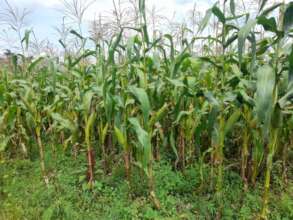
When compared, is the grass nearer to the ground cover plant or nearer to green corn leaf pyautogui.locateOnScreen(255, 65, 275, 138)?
the ground cover plant

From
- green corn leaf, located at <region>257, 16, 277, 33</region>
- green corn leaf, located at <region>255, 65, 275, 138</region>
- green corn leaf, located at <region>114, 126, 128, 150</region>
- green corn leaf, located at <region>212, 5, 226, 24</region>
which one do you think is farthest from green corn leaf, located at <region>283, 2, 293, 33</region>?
green corn leaf, located at <region>114, 126, 128, 150</region>

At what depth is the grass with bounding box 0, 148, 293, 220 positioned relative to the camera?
6.70 feet

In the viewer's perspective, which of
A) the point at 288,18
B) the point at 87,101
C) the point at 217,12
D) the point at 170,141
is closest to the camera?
the point at 288,18

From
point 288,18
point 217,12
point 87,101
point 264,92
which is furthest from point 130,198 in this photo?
point 288,18

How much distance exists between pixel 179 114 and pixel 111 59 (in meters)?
0.65

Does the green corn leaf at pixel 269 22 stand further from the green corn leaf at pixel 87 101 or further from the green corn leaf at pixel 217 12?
the green corn leaf at pixel 87 101

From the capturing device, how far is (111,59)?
191 cm

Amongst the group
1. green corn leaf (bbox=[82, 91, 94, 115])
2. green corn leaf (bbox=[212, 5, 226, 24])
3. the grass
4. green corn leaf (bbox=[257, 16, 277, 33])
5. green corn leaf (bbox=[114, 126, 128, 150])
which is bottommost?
the grass

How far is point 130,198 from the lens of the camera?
2.21 metres

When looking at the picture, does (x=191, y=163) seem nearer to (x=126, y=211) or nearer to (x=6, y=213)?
(x=126, y=211)

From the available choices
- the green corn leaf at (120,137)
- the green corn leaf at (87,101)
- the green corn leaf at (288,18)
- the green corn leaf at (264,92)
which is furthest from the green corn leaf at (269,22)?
the green corn leaf at (87,101)

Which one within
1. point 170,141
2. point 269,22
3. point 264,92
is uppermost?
point 269,22

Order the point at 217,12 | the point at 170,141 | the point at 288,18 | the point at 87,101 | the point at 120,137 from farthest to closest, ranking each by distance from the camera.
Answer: the point at 170,141, the point at 87,101, the point at 120,137, the point at 217,12, the point at 288,18

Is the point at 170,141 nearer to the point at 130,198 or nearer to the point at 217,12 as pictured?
the point at 130,198
